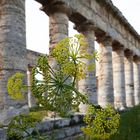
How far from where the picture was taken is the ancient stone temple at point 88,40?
318 inches

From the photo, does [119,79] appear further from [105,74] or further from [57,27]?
[57,27]

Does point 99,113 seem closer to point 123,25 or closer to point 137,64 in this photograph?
point 123,25

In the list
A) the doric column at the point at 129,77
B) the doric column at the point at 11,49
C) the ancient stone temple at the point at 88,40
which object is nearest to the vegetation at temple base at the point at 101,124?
the ancient stone temple at the point at 88,40

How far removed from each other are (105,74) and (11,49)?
8921 millimetres

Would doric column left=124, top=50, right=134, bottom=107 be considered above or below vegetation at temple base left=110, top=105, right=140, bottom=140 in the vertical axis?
above

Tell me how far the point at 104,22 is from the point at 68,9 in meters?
4.71

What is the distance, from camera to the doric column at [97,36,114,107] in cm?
1614

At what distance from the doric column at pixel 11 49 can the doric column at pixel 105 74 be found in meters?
8.29

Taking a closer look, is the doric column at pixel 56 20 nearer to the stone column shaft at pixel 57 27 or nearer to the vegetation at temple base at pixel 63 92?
the stone column shaft at pixel 57 27

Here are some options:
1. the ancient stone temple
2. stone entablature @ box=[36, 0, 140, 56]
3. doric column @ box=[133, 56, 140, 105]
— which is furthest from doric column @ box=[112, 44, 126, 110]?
doric column @ box=[133, 56, 140, 105]

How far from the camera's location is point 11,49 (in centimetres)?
812

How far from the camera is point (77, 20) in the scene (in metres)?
13.4

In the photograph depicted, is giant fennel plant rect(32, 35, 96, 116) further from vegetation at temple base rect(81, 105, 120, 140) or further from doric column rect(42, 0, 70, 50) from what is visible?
doric column rect(42, 0, 70, 50)

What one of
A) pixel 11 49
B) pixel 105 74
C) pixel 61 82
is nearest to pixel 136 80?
pixel 105 74
